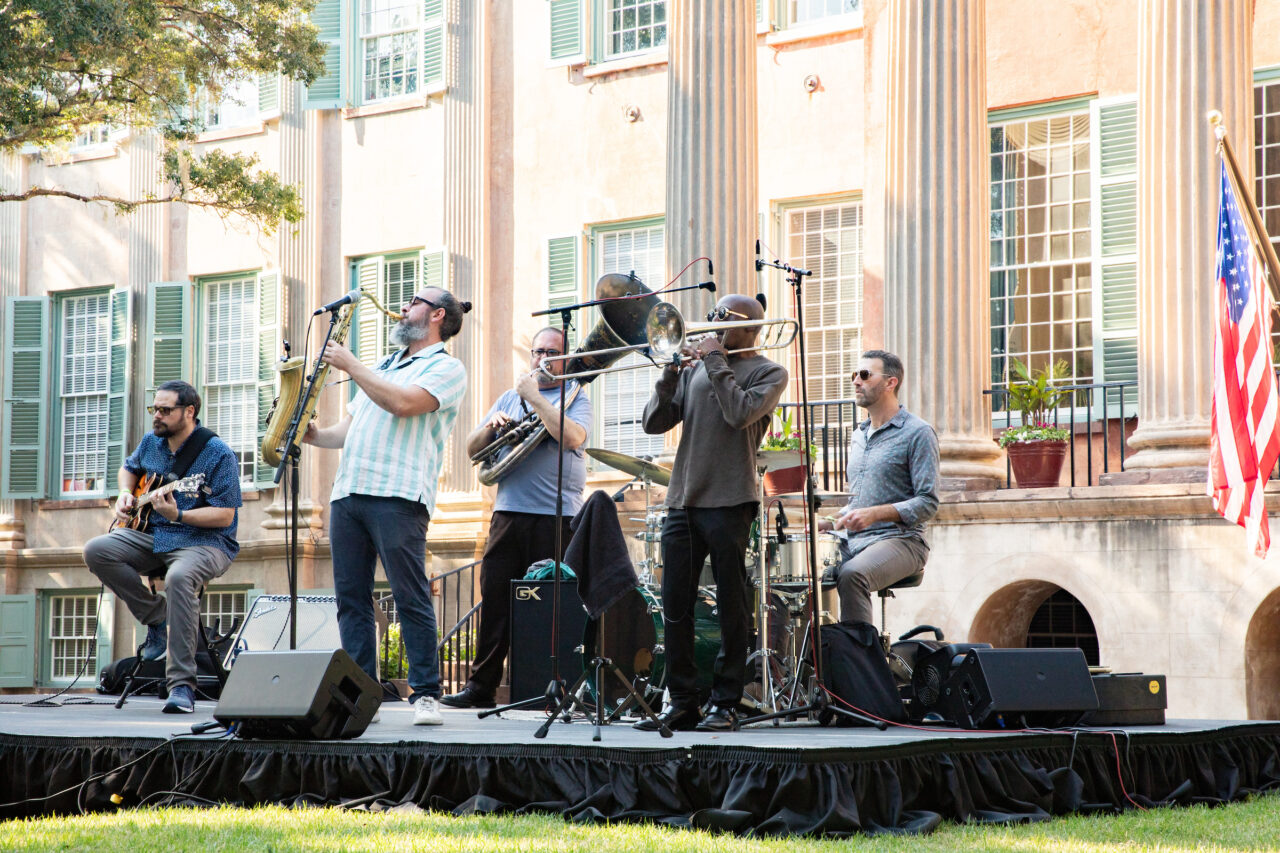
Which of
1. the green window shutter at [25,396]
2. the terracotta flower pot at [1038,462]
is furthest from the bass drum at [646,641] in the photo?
the green window shutter at [25,396]

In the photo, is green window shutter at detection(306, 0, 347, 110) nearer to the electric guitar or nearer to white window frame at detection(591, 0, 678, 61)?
white window frame at detection(591, 0, 678, 61)

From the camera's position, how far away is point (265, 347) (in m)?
19.0

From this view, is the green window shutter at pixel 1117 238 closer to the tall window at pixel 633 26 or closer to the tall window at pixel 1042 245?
the tall window at pixel 1042 245

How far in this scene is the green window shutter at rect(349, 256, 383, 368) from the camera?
18.1 meters

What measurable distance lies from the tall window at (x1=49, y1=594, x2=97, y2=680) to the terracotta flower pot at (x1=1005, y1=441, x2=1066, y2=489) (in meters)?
12.3

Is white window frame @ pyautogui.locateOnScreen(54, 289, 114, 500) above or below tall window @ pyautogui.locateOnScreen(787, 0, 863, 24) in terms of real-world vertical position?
below

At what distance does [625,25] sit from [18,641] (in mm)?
10977

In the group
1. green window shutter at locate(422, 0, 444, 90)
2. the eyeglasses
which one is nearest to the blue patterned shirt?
the eyeglasses

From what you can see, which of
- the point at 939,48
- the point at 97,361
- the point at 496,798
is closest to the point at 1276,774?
the point at 496,798

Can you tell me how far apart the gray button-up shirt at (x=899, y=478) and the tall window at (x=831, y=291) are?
7.29m

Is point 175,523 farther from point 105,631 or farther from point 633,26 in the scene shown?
point 105,631

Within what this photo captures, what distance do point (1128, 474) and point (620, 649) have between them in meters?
5.83

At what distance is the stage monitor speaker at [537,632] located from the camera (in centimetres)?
788

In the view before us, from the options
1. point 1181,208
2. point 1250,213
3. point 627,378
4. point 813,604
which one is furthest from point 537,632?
point 627,378
